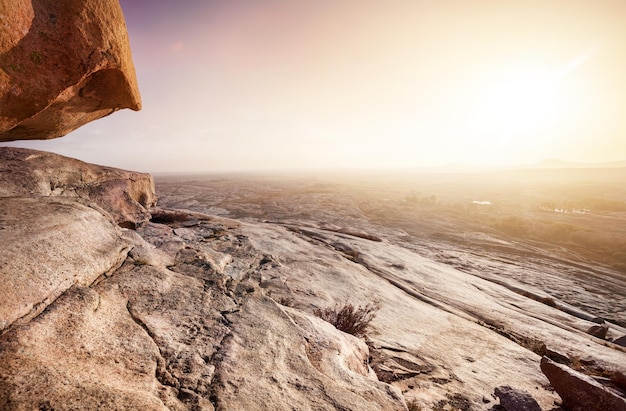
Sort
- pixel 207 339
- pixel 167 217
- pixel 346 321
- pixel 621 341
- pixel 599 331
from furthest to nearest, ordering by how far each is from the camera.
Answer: pixel 167 217
pixel 599 331
pixel 621 341
pixel 346 321
pixel 207 339

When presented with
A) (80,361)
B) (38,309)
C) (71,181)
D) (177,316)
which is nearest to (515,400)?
(177,316)

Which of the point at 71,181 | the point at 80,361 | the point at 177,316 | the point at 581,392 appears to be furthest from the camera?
the point at 71,181

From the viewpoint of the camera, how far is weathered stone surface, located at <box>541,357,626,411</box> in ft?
14.2

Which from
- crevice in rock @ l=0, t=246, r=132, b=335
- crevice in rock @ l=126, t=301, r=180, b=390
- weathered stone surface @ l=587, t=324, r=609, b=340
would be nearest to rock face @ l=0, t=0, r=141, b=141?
crevice in rock @ l=0, t=246, r=132, b=335

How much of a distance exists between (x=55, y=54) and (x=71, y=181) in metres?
5.51

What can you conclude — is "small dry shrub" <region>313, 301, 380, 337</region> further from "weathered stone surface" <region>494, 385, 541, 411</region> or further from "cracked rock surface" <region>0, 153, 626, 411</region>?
"weathered stone surface" <region>494, 385, 541, 411</region>

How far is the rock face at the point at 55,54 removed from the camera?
404 cm

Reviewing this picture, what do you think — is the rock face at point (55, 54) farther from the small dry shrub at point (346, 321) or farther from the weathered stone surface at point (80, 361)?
the small dry shrub at point (346, 321)

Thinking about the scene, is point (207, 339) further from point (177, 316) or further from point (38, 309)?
point (38, 309)

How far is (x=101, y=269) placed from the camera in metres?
4.90

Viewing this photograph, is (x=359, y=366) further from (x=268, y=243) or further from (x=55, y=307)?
(x=268, y=243)

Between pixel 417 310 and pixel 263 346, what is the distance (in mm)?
7276

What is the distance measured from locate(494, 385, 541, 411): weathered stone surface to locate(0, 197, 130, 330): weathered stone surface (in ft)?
25.7

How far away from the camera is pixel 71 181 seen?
27.7ft
